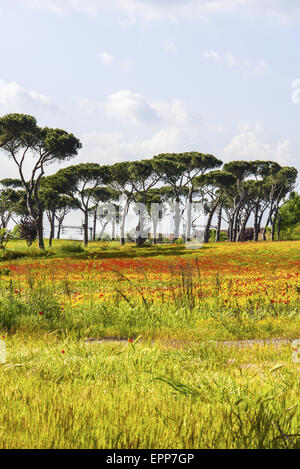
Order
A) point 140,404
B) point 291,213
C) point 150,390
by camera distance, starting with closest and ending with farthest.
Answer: point 140,404 → point 150,390 → point 291,213

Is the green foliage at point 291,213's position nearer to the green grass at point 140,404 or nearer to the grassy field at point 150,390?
the grassy field at point 150,390

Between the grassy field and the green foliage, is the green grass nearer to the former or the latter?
the grassy field

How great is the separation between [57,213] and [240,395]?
79.3 metres

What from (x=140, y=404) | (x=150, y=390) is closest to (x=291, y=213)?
(x=150, y=390)

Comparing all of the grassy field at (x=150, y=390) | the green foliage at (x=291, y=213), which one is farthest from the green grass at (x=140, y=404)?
the green foliage at (x=291, y=213)

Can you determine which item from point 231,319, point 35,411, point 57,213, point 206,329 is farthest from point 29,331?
point 57,213

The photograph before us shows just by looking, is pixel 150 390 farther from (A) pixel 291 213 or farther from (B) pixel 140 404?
(A) pixel 291 213

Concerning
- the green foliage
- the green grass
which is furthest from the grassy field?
the green foliage

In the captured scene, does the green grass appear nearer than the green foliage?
Yes

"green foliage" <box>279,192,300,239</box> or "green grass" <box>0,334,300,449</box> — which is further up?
"green foliage" <box>279,192,300,239</box>

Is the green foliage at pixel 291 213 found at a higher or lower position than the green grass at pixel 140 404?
higher

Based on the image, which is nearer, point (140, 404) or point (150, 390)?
point (140, 404)
